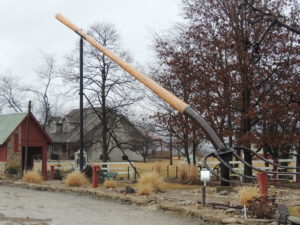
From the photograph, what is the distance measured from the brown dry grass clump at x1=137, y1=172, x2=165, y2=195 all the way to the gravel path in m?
1.41

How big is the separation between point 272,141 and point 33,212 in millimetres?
9208

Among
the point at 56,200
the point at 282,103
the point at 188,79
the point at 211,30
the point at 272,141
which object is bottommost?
the point at 56,200

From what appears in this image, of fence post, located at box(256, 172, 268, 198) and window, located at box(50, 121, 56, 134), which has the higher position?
window, located at box(50, 121, 56, 134)

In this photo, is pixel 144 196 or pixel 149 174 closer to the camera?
pixel 144 196

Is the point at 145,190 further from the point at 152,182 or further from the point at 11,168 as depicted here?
the point at 11,168

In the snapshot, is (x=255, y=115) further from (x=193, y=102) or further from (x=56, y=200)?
(x=56, y=200)

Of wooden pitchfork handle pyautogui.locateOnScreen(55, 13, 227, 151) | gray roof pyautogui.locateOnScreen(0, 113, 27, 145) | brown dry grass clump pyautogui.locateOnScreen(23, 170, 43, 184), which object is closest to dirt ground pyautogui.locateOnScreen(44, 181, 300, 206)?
wooden pitchfork handle pyautogui.locateOnScreen(55, 13, 227, 151)

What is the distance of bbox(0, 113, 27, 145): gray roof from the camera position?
2608 cm

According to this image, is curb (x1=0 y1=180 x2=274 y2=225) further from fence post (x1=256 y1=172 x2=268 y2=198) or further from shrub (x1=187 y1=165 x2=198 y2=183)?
shrub (x1=187 y1=165 x2=198 y2=183)

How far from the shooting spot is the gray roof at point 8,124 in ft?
85.6

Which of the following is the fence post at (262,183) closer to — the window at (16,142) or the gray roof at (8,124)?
the gray roof at (8,124)

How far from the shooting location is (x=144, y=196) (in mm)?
15516

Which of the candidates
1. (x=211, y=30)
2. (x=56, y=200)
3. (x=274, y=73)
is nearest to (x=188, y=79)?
(x=211, y=30)

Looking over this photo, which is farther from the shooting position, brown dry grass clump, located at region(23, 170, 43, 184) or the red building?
the red building
